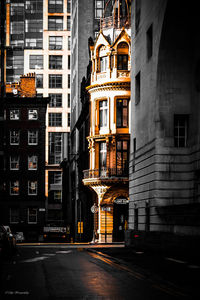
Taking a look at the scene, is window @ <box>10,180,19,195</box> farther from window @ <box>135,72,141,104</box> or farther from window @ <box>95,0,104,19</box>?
window @ <box>135,72,141,104</box>

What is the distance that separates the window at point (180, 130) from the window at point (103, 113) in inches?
836

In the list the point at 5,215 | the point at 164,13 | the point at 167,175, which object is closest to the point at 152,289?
the point at 167,175

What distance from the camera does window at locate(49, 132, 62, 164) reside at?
107 metres

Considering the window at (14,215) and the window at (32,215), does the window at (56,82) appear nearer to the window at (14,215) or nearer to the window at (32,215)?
the window at (32,215)

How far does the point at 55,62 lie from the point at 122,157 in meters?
63.4

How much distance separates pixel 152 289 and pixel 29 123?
68.8 m

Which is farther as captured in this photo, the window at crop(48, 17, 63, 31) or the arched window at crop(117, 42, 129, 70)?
the window at crop(48, 17, 63, 31)

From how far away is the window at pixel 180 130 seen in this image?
3259 centimetres

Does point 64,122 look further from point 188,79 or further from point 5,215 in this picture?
point 188,79

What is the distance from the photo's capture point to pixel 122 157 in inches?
2080

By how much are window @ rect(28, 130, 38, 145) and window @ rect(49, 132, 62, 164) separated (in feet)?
82.4

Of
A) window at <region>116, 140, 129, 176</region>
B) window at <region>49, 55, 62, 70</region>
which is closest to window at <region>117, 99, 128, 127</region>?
window at <region>116, 140, 129, 176</region>

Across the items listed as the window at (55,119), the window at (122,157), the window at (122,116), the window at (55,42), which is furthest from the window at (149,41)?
the window at (55,42)

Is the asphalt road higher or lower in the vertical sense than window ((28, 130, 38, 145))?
lower
